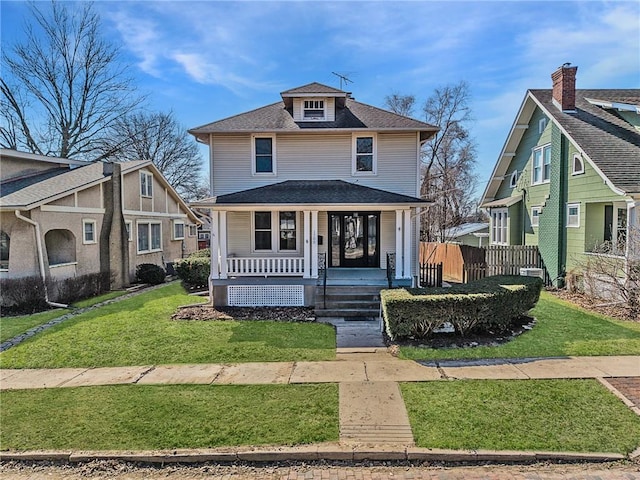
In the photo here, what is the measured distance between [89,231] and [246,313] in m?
10.1

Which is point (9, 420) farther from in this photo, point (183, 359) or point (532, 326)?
point (532, 326)

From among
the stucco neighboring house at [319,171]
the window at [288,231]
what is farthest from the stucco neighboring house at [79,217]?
the window at [288,231]

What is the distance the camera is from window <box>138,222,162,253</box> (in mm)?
20498

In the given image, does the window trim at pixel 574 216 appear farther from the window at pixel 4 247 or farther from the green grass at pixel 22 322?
the window at pixel 4 247

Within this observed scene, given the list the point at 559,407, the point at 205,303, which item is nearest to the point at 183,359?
the point at 205,303

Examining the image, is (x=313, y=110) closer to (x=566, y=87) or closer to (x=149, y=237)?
(x=566, y=87)

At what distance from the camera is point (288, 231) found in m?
14.8

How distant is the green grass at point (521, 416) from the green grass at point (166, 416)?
4.47 ft

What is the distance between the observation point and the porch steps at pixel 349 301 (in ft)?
36.2

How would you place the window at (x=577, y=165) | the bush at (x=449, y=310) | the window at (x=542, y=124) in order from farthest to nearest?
1. the window at (x=542, y=124)
2. the window at (x=577, y=165)
3. the bush at (x=449, y=310)

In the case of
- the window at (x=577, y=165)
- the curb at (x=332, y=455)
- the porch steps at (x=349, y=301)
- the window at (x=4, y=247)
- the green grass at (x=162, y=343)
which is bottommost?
the curb at (x=332, y=455)

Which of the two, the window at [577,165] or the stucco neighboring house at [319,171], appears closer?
the stucco neighboring house at [319,171]

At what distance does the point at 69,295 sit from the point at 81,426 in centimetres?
1124

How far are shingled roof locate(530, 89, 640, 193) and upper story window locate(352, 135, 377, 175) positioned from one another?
24.8 ft
